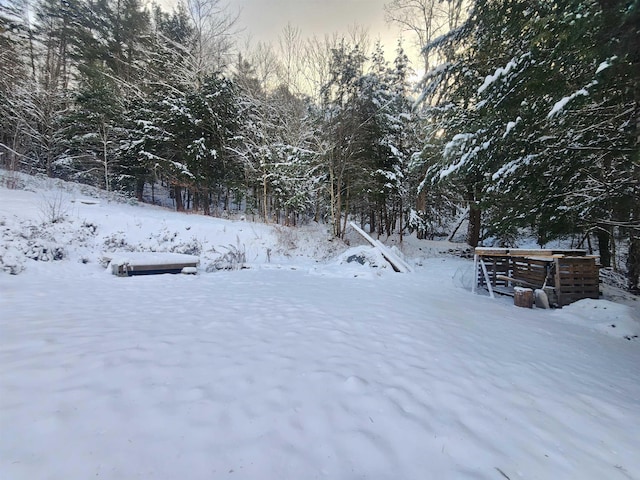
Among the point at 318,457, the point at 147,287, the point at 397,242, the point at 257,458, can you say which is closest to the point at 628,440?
the point at 318,457

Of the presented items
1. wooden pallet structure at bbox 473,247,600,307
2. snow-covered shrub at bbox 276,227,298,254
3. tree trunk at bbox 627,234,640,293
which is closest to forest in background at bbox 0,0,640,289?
tree trunk at bbox 627,234,640,293

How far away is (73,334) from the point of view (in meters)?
2.65

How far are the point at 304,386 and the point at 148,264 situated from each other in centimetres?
548

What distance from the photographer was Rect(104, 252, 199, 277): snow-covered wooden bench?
5820mm

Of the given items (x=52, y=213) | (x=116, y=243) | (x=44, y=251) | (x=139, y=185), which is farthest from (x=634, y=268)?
(x=139, y=185)

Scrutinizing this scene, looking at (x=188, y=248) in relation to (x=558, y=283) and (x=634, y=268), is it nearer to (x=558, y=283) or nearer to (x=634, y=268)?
(x=558, y=283)

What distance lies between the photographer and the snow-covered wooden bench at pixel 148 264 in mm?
5820

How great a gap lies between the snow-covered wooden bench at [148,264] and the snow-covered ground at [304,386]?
884 mm

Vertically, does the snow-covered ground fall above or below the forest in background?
below

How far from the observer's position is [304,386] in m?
2.03

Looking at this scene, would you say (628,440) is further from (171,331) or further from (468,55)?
(468,55)

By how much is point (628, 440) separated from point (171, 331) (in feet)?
12.5

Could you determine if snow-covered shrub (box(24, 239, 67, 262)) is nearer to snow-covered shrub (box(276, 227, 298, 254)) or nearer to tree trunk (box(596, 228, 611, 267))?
snow-covered shrub (box(276, 227, 298, 254))

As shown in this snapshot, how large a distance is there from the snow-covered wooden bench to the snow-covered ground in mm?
884
